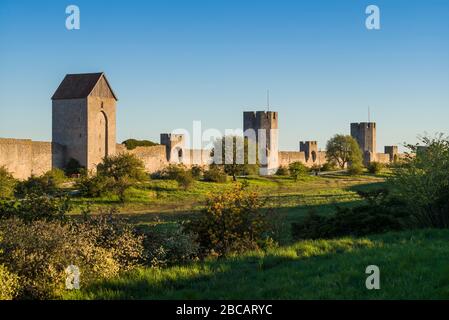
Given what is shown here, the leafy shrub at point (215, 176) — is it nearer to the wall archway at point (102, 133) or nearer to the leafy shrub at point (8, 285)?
the wall archway at point (102, 133)

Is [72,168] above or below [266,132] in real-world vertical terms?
below

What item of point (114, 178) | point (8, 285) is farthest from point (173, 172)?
point (8, 285)

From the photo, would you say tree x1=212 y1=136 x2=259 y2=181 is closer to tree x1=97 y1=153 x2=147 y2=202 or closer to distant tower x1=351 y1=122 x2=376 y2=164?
tree x1=97 y1=153 x2=147 y2=202

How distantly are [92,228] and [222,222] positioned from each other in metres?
2.69

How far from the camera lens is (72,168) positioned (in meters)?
46.4

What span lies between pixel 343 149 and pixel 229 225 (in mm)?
66652

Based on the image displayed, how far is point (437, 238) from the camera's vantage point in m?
12.1

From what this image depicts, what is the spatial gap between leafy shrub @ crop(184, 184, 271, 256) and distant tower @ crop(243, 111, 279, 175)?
5158 centimetres

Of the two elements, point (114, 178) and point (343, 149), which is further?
point (343, 149)

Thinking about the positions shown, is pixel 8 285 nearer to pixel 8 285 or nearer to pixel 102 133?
pixel 8 285

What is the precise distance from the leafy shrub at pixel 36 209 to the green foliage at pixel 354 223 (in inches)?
217

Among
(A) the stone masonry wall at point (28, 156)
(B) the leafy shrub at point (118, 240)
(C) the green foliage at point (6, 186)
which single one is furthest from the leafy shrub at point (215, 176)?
(B) the leafy shrub at point (118, 240)
